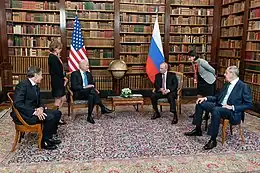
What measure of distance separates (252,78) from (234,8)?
1.93m

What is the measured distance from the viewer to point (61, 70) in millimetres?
4242

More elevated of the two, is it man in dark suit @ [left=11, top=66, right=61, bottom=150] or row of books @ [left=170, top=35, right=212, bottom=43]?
row of books @ [left=170, top=35, right=212, bottom=43]

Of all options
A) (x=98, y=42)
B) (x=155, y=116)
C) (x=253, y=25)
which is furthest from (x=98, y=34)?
(x=253, y=25)

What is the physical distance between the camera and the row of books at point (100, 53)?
21.9ft

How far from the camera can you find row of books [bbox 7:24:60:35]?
623 cm

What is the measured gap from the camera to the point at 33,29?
6.32m

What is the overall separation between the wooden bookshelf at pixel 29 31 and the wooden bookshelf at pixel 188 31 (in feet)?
10.4

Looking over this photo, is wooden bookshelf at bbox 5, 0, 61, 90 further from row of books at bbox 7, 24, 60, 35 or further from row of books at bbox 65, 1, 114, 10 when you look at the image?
row of books at bbox 65, 1, 114, 10

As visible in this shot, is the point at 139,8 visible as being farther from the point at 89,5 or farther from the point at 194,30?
the point at 194,30

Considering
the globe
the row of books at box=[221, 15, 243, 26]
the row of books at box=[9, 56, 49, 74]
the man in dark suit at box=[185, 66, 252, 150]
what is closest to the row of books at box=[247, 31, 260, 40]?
the row of books at box=[221, 15, 243, 26]

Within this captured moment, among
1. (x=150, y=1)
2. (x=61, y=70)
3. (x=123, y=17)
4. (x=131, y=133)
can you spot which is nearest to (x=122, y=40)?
(x=123, y=17)

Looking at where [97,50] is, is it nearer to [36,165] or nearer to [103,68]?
[103,68]

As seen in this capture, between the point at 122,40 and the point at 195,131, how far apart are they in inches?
144

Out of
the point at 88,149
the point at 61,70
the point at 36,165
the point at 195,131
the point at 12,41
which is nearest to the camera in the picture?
the point at 36,165
